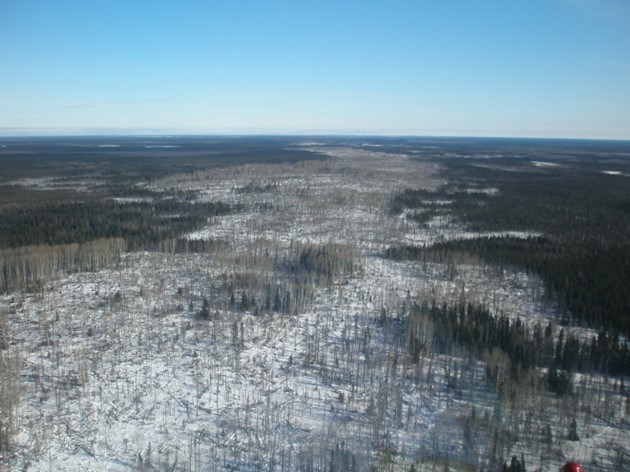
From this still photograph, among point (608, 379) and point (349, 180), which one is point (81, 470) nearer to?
point (608, 379)

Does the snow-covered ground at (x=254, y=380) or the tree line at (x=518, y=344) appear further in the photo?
the tree line at (x=518, y=344)

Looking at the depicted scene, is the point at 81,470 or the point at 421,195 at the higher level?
the point at 421,195

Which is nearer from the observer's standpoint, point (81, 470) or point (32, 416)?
point (81, 470)

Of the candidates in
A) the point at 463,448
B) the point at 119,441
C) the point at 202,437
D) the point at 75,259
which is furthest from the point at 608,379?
the point at 75,259

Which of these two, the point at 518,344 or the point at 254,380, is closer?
the point at 254,380

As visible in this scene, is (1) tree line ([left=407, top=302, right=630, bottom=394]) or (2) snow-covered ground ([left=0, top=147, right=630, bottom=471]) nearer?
(2) snow-covered ground ([left=0, top=147, right=630, bottom=471])

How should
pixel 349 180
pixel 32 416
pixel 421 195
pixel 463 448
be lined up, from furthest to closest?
pixel 349 180 → pixel 421 195 → pixel 32 416 → pixel 463 448

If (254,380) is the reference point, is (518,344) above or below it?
above

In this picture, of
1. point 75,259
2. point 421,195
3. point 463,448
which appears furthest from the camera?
point 421,195
